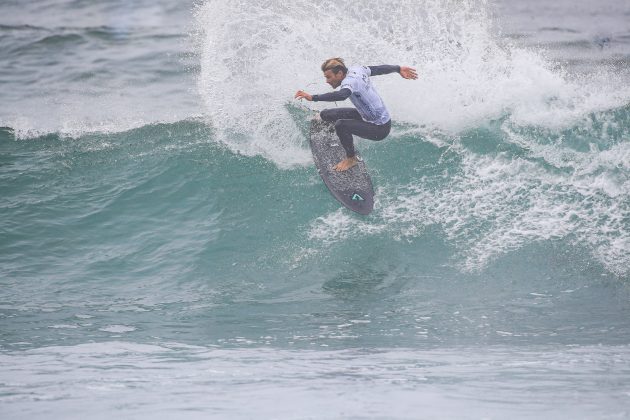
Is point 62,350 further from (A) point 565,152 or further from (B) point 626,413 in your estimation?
(A) point 565,152

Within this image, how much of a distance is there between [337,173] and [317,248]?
1.09m

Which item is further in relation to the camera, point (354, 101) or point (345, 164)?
point (345, 164)

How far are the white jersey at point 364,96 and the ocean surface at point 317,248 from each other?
121cm

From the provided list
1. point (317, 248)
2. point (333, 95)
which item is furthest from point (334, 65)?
point (317, 248)

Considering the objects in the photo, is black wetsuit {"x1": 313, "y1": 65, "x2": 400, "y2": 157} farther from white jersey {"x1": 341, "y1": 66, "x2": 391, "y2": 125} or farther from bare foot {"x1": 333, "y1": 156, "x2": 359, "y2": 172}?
bare foot {"x1": 333, "y1": 156, "x2": 359, "y2": 172}

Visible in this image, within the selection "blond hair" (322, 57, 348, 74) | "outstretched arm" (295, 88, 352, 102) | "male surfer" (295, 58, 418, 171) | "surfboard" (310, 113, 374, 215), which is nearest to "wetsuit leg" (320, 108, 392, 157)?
"male surfer" (295, 58, 418, 171)

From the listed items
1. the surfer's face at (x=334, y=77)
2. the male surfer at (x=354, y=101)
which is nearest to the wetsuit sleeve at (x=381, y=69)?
the male surfer at (x=354, y=101)

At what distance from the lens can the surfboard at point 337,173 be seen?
31.2 ft

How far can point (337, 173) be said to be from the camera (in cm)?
984

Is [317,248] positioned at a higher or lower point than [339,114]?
lower

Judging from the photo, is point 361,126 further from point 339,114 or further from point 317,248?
point 317,248

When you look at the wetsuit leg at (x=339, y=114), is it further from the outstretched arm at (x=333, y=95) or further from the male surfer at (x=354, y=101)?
the outstretched arm at (x=333, y=95)

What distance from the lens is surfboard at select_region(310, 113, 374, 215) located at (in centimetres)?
952

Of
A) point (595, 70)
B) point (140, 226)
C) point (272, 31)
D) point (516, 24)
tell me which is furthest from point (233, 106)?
point (516, 24)
